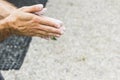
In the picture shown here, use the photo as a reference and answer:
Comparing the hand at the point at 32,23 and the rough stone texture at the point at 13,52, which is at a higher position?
the hand at the point at 32,23

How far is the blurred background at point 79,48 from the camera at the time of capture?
2689mm

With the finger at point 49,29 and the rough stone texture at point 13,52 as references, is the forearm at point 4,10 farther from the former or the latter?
the rough stone texture at point 13,52

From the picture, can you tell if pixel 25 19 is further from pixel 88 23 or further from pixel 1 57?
pixel 88 23

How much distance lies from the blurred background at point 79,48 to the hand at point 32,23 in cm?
149

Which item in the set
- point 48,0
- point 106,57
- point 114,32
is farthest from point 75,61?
point 48,0

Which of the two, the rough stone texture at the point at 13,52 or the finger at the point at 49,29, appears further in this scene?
the rough stone texture at the point at 13,52

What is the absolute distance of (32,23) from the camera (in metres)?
1.14

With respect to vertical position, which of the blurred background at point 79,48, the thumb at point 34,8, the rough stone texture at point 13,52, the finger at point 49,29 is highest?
the thumb at point 34,8

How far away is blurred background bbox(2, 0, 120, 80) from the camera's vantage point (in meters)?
2.69

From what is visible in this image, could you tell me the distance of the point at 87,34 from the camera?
3281mm

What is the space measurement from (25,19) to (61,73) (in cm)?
159

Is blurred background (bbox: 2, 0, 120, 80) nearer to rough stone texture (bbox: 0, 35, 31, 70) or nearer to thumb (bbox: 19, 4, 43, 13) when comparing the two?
rough stone texture (bbox: 0, 35, 31, 70)

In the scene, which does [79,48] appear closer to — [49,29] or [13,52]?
[13,52]

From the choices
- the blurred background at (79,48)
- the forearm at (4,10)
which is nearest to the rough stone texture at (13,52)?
the blurred background at (79,48)
